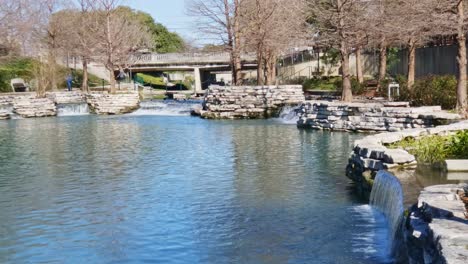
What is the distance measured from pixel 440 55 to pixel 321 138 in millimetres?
18332

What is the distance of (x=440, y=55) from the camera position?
35500 millimetres

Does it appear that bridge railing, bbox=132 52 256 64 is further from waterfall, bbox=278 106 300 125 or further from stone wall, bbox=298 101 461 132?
stone wall, bbox=298 101 461 132

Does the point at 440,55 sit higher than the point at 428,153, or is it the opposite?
the point at 440,55

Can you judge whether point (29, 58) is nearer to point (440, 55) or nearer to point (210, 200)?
point (440, 55)

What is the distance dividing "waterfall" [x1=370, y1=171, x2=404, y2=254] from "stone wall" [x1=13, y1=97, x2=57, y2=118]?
2960cm

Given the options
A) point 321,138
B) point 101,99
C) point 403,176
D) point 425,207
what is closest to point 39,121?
point 101,99

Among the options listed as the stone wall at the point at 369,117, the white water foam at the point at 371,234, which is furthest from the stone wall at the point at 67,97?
the white water foam at the point at 371,234

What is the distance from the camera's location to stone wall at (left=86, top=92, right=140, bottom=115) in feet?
121

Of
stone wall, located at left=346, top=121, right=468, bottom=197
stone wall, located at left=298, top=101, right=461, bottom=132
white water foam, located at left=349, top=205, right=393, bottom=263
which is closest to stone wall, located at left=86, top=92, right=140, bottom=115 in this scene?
stone wall, located at left=298, top=101, right=461, bottom=132

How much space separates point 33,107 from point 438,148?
29407 mm

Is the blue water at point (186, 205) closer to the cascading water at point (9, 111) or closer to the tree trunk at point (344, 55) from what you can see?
the tree trunk at point (344, 55)

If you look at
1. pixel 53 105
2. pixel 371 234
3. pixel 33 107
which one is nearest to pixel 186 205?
pixel 371 234

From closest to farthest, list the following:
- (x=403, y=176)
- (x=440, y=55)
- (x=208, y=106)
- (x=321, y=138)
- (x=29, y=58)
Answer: (x=403, y=176) < (x=321, y=138) < (x=208, y=106) < (x=440, y=55) < (x=29, y=58)

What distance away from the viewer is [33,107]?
118 feet
